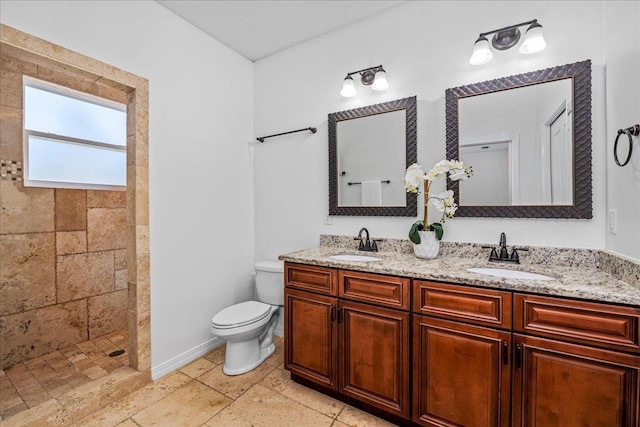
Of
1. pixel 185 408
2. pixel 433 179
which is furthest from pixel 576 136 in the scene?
pixel 185 408

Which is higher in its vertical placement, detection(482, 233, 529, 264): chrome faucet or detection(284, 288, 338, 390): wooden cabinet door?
detection(482, 233, 529, 264): chrome faucet

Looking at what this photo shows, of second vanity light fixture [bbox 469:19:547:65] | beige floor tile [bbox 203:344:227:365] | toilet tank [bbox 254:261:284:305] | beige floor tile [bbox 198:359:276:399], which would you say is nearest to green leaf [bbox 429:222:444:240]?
second vanity light fixture [bbox 469:19:547:65]

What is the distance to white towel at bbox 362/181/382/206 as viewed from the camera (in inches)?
86.0

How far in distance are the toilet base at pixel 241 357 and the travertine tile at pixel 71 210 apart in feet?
5.87

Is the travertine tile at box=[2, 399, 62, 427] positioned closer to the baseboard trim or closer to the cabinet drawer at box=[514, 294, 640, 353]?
the baseboard trim

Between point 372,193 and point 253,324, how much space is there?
1.35 metres

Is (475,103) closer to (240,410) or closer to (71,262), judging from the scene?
(240,410)

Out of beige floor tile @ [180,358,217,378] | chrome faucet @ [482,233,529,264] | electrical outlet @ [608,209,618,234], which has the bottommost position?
beige floor tile @ [180,358,217,378]

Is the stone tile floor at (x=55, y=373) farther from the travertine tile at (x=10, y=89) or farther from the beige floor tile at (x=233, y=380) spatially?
the travertine tile at (x=10, y=89)

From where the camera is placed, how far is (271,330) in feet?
8.05

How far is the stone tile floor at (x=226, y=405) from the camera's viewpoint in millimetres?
1640

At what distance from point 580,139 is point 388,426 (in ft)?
6.33

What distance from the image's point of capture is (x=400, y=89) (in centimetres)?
210

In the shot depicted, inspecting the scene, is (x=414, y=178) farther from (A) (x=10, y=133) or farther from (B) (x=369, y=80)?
(A) (x=10, y=133)
